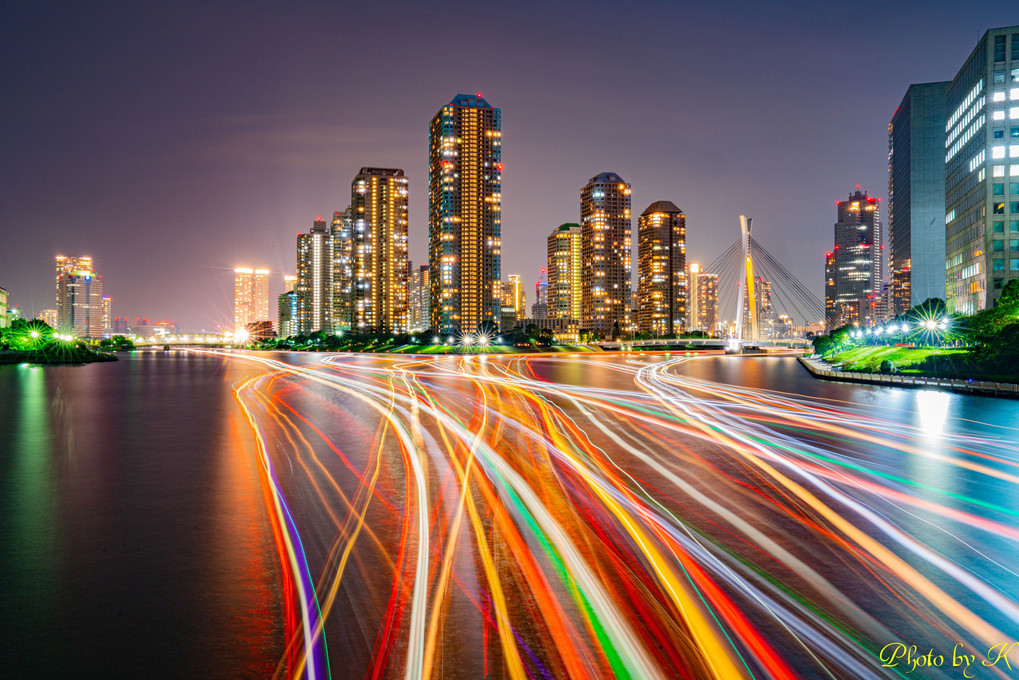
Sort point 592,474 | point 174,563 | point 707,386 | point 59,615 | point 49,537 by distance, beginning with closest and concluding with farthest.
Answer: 1. point 59,615
2. point 174,563
3. point 49,537
4. point 592,474
5. point 707,386

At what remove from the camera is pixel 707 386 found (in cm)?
3784

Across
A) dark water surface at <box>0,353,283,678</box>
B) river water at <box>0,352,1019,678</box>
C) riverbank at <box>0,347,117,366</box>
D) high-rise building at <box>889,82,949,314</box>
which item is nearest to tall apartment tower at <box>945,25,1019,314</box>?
river water at <box>0,352,1019,678</box>

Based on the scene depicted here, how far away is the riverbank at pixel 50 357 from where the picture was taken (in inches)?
2815

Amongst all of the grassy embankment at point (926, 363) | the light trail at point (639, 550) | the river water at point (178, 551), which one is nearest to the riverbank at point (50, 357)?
the river water at point (178, 551)

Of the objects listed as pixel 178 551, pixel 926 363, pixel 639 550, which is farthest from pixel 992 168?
pixel 178 551

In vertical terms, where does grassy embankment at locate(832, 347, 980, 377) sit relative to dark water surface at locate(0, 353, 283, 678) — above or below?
above

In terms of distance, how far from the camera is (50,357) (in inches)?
2928

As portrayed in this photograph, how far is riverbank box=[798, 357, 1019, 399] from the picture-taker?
1267 inches

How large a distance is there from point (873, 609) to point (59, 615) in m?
8.87

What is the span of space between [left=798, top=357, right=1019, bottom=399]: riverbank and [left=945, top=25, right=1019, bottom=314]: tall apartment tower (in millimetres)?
54796

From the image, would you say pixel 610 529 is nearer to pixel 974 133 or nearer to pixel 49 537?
pixel 49 537

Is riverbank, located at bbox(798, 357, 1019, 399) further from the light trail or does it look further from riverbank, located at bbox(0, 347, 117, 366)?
riverbank, located at bbox(0, 347, 117, 366)

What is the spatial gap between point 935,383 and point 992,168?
6784cm

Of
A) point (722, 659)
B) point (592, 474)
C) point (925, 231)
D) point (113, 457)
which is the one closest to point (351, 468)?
point (592, 474)
